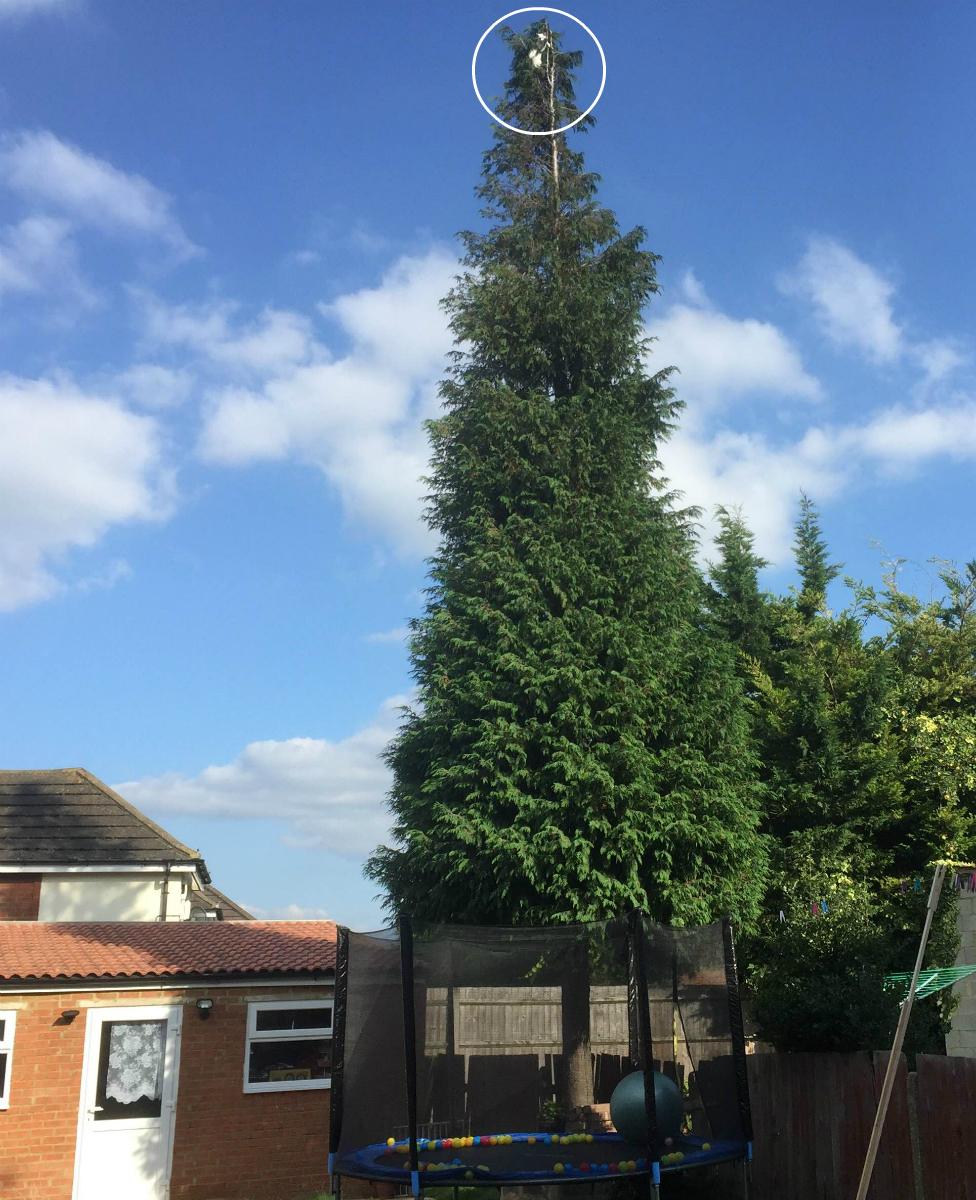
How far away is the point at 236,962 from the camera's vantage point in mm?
15023

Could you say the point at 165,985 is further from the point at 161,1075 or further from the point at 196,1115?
the point at 196,1115

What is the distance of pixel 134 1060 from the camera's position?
1417 cm

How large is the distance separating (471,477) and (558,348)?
2979mm

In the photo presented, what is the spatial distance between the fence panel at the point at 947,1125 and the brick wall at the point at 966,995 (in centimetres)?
936

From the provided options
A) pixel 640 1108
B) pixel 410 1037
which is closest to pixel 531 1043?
pixel 640 1108

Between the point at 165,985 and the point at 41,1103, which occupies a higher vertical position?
the point at 165,985

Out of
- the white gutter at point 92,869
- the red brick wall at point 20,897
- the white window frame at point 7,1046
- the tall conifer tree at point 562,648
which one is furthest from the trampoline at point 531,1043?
the red brick wall at point 20,897

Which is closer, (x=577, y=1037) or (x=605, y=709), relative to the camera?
(x=577, y=1037)

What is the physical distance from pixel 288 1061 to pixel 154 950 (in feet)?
8.44

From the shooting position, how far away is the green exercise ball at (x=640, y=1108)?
918 cm

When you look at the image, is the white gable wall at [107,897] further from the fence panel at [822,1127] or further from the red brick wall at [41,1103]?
the fence panel at [822,1127]

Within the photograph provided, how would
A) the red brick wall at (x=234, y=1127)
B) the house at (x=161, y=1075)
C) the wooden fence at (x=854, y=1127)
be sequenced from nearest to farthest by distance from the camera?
the wooden fence at (x=854, y=1127) < the house at (x=161, y=1075) < the red brick wall at (x=234, y=1127)

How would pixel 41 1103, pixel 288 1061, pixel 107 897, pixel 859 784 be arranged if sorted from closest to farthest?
pixel 41 1103 → pixel 288 1061 → pixel 859 784 → pixel 107 897

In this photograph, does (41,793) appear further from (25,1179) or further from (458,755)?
(458,755)
